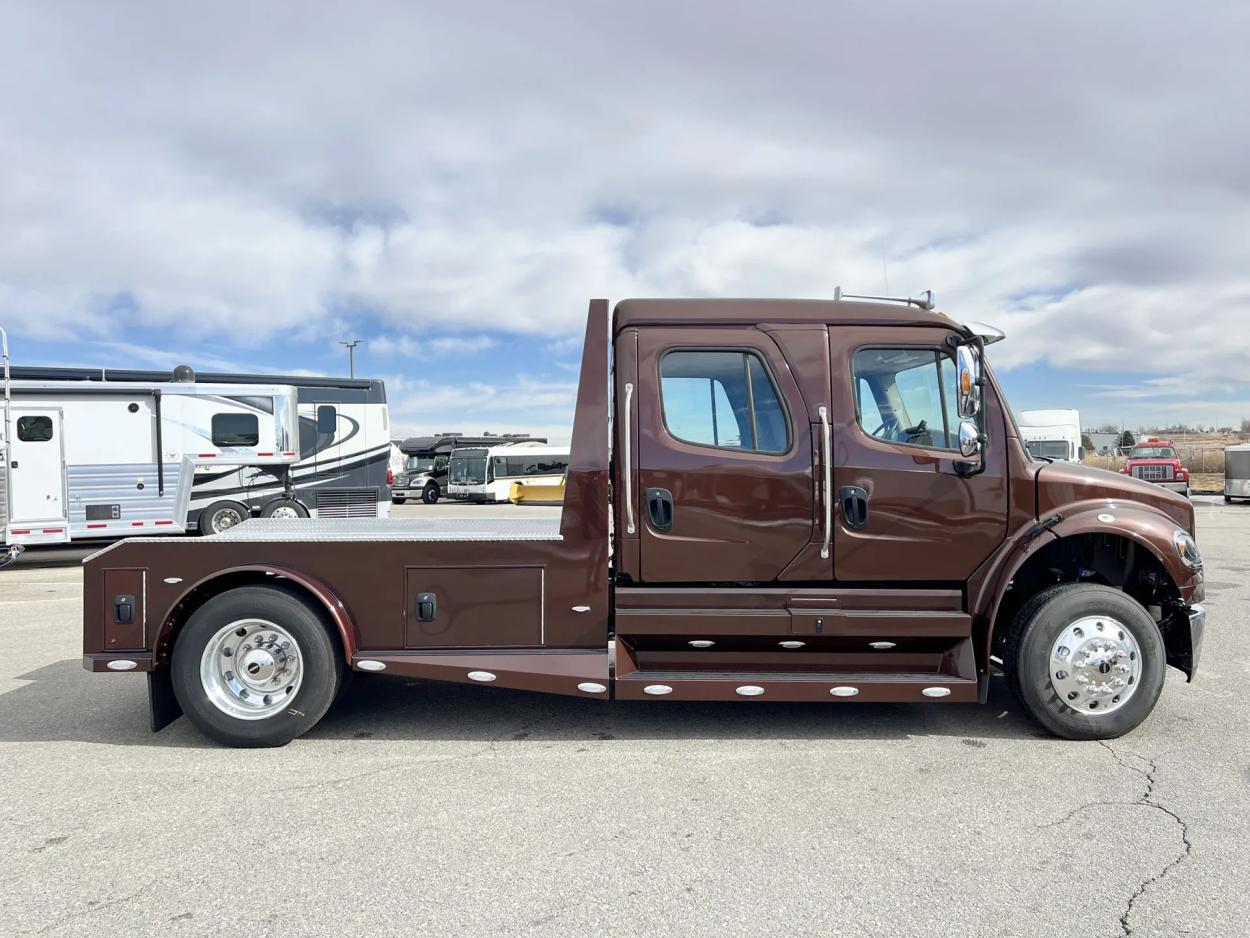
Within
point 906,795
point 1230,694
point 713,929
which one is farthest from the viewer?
point 1230,694

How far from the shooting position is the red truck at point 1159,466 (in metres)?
25.4

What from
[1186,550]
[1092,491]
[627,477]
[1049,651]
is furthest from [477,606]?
[1186,550]

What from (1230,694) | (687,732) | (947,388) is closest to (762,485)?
(947,388)

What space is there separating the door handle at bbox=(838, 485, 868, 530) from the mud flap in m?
3.69

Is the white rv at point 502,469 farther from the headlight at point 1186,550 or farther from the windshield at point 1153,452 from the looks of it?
the headlight at point 1186,550

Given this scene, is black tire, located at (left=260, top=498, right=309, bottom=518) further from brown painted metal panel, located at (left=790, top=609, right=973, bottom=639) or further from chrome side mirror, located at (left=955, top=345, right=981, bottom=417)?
chrome side mirror, located at (left=955, top=345, right=981, bottom=417)

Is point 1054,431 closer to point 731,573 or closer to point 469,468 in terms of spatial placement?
point 469,468

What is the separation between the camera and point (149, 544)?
→ 4375mm

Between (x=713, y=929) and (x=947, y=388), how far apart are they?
2998 mm

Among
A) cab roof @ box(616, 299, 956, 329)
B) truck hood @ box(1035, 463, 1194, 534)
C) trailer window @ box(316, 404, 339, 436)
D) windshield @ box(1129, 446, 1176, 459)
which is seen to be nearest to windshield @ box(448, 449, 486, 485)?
trailer window @ box(316, 404, 339, 436)

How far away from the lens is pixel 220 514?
559 inches

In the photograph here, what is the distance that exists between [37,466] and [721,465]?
1258 centimetres

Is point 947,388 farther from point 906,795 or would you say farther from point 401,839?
point 401,839

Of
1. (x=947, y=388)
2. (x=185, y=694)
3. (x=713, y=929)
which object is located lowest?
(x=713, y=929)
